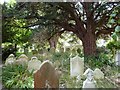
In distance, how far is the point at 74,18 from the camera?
77.9 inches

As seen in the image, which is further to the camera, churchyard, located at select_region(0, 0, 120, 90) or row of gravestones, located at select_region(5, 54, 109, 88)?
churchyard, located at select_region(0, 0, 120, 90)

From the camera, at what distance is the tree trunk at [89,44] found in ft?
6.41

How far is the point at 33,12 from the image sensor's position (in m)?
1.79

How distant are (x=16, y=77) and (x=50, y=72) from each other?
422 mm

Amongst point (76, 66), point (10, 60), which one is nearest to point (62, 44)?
point (76, 66)

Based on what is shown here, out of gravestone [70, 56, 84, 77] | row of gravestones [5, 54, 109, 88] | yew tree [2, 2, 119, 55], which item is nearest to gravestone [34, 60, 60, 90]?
row of gravestones [5, 54, 109, 88]

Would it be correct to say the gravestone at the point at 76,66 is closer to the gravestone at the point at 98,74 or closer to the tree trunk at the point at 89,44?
the gravestone at the point at 98,74

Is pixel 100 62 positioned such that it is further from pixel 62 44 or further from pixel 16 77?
pixel 16 77

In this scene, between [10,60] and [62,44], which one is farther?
[62,44]

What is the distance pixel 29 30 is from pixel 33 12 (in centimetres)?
15

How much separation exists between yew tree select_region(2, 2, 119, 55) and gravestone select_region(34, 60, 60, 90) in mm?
734

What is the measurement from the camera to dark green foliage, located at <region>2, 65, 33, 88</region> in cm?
133

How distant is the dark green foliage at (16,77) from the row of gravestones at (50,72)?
0.06 meters

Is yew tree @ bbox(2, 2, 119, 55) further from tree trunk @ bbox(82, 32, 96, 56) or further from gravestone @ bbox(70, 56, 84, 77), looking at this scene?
gravestone @ bbox(70, 56, 84, 77)
